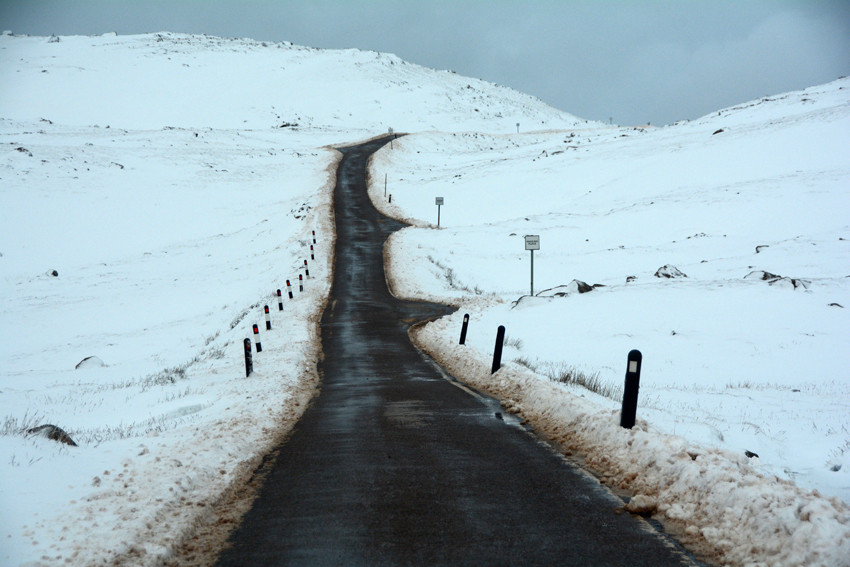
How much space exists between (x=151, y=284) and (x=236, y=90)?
10672cm

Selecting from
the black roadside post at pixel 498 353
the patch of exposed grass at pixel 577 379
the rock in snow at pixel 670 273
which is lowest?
the patch of exposed grass at pixel 577 379

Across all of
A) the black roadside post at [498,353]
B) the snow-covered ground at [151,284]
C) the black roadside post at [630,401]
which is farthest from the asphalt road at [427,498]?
the black roadside post at [498,353]

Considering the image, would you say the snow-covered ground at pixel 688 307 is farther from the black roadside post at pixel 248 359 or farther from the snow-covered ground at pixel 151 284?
the black roadside post at pixel 248 359

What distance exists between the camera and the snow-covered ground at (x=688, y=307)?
6.29m

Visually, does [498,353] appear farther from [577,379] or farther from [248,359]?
[248,359]

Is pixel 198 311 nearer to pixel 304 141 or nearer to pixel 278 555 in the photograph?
pixel 278 555

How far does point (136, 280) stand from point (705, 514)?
123 feet

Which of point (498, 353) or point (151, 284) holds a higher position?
point (498, 353)

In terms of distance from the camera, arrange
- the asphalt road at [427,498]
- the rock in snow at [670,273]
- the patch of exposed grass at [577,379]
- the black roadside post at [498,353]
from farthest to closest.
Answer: the rock in snow at [670,273], the black roadside post at [498,353], the patch of exposed grass at [577,379], the asphalt road at [427,498]

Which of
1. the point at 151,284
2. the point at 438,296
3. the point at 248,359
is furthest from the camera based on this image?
the point at 151,284

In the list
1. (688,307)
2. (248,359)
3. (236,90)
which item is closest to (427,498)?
(248,359)

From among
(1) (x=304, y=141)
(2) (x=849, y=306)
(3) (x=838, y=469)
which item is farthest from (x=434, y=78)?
(3) (x=838, y=469)

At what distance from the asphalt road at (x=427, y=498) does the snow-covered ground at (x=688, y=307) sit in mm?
643

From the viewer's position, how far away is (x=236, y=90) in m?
133
